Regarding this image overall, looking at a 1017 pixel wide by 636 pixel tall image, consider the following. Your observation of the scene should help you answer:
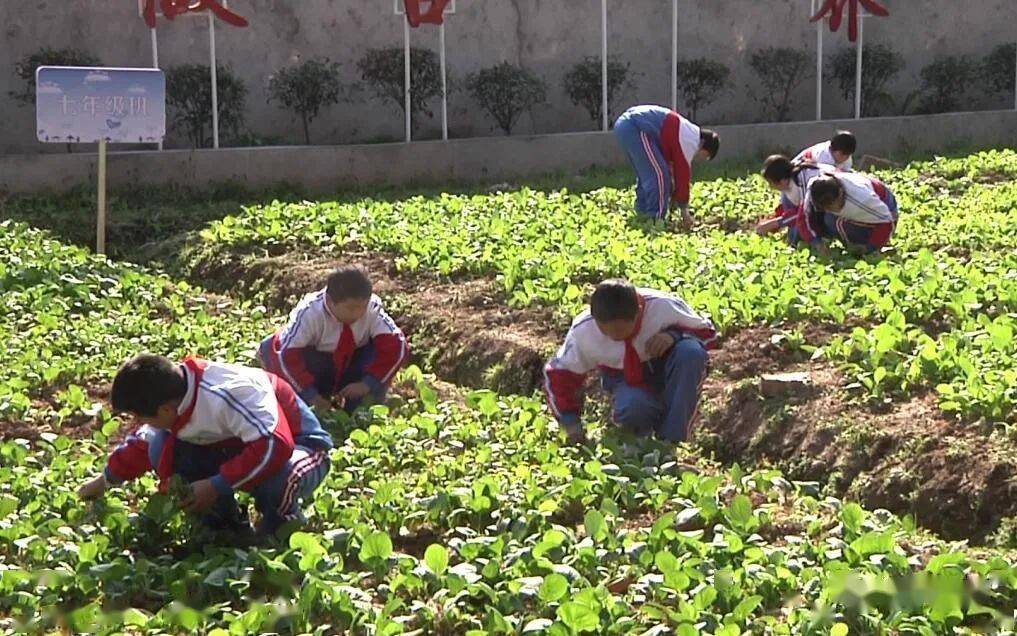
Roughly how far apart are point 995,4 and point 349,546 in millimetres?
18124

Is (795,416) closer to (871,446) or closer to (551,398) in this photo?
(871,446)

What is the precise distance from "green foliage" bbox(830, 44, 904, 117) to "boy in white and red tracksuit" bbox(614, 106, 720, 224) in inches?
313

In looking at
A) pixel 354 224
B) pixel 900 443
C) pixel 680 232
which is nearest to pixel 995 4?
pixel 680 232

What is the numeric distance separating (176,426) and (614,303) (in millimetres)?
1895

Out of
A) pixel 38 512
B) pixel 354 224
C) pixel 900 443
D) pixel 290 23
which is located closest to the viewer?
pixel 38 512

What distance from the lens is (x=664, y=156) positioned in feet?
40.6

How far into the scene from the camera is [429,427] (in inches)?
254

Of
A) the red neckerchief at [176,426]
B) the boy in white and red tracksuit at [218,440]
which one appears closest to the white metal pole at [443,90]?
the boy in white and red tracksuit at [218,440]

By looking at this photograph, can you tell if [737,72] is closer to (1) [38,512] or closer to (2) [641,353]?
(2) [641,353]

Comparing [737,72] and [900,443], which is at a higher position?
[737,72]

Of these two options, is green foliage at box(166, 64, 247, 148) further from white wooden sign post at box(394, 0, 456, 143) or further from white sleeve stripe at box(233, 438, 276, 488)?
white sleeve stripe at box(233, 438, 276, 488)

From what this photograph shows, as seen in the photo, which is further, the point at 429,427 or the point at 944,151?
the point at 944,151

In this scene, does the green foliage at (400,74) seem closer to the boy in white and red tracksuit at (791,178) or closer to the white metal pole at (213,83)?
the white metal pole at (213,83)

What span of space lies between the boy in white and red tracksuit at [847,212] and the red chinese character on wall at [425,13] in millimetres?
7202
